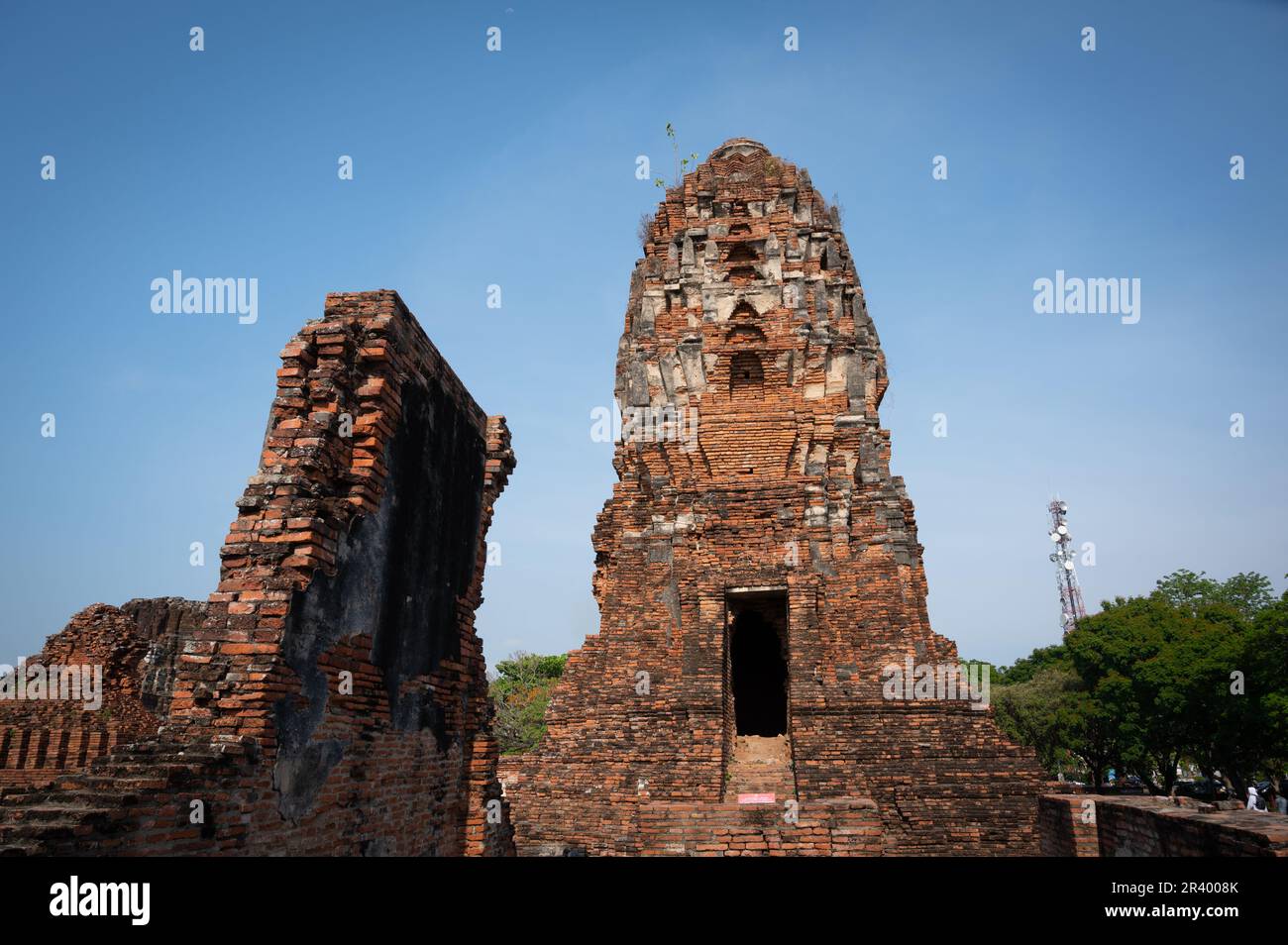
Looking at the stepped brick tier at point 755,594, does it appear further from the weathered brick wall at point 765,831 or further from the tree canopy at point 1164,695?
the tree canopy at point 1164,695

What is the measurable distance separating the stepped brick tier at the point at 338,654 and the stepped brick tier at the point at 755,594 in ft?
8.22

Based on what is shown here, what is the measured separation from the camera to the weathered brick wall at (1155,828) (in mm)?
5824

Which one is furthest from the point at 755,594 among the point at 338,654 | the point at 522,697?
the point at 522,697

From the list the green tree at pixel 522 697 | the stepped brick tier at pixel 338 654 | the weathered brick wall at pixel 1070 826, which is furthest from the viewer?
the green tree at pixel 522 697

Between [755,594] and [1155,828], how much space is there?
7640 mm

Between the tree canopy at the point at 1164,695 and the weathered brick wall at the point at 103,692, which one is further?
the tree canopy at the point at 1164,695

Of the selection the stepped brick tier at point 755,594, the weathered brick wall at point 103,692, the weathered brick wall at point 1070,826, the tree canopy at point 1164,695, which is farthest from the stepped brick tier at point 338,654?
the tree canopy at point 1164,695

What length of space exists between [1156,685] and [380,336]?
24443 millimetres

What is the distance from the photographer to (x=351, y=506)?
6.09 metres

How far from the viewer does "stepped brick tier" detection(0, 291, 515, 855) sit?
4352 millimetres

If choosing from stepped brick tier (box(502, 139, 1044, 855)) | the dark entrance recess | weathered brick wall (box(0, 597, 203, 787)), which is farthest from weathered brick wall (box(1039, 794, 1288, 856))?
weathered brick wall (box(0, 597, 203, 787))

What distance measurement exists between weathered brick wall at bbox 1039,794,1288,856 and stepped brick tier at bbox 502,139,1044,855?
1516mm

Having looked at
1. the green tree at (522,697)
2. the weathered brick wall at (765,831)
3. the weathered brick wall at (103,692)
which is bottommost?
the green tree at (522,697)
